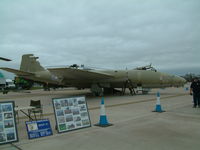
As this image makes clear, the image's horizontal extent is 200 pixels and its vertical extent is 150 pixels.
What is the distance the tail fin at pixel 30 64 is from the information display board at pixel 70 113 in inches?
700

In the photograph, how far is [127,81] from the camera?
20047 millimetres

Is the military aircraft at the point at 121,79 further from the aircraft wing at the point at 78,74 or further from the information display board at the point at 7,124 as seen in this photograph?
the information display board at the point at 7,124

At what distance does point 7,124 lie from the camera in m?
5.14

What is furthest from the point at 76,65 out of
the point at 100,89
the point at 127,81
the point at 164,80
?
the point at 164,80

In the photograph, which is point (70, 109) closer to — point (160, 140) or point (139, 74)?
point (160, 140)

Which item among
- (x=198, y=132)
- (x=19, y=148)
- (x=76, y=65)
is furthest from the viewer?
(x=76, y=65)

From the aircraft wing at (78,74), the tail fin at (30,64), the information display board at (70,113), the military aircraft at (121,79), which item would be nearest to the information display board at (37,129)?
the information display board at (70,113)

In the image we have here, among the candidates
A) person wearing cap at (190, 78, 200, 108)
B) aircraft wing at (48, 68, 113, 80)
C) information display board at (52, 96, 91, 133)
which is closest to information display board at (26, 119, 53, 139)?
information display board at (52, 96, 91, 133)

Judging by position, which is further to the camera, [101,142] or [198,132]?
[198,132]

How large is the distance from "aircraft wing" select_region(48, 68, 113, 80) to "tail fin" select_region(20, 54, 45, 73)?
6.30 m

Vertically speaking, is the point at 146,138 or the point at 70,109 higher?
the point at 70,109

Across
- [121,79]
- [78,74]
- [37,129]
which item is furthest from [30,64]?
[37,129]

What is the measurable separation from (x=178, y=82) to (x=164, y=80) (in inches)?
70.0

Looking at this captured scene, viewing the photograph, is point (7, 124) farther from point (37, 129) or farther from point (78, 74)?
point (78, 74)
